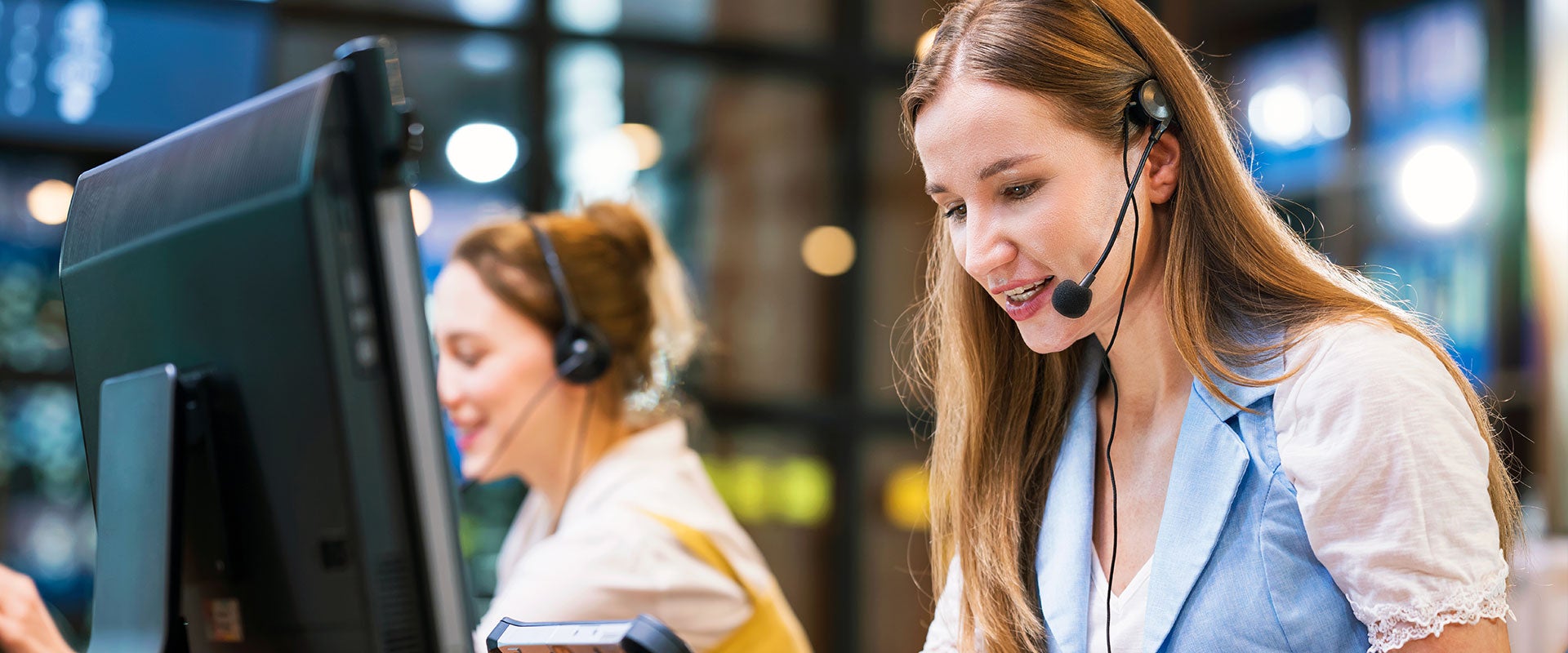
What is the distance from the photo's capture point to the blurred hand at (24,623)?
0.87m

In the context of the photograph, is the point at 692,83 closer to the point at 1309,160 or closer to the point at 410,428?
the point at 1309,160

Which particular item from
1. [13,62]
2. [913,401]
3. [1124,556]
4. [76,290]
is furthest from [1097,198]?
[13,62]

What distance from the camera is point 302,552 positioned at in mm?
767

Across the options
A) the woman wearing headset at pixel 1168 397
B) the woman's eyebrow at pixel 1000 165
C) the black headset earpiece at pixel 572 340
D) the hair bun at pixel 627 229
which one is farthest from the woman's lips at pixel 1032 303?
the hair bun at pixel 627 229

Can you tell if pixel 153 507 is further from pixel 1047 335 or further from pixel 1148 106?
pixel 1148 106

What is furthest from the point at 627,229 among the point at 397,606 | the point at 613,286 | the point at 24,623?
the point at 397,606

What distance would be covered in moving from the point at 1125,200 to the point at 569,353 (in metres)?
0.97

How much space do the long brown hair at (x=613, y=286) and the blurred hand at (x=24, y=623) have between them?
1048 millimetres

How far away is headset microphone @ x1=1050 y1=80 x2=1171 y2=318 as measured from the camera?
1.14 metres

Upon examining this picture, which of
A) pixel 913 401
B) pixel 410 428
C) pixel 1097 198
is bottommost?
pixel 913 401

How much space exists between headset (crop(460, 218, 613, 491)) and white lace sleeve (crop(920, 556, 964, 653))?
26.7 inches

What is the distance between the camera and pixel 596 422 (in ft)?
6.43

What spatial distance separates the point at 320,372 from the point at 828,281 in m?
3.43

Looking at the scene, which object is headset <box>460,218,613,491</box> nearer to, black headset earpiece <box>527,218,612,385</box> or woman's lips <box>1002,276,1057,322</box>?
black headset earpiece <box>527,218,612,385</box>
